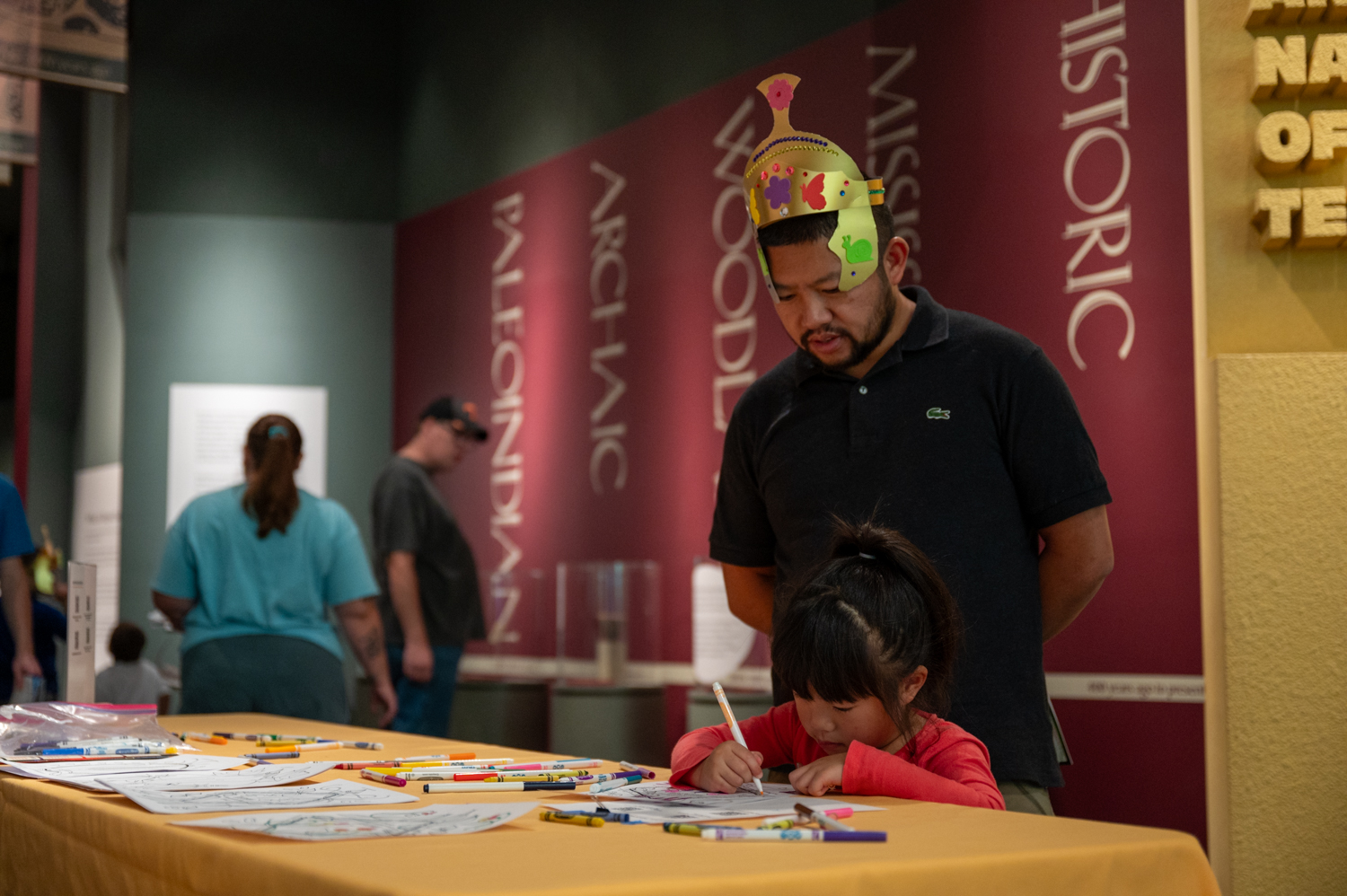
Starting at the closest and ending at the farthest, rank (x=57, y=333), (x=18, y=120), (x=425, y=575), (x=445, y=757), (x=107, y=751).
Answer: (x=445, y=757) < (x=107, y=751) < (x=425, y=575) < (x=18, y=120) < (x=57, y=333)

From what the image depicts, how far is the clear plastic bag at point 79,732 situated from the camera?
6.57ft

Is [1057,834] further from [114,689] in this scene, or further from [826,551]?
[114,689]

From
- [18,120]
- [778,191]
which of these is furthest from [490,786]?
[18,120]

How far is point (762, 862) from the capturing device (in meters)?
1.03

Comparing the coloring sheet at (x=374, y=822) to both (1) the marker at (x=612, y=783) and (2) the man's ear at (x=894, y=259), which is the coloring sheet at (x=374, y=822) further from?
(2) the man's ear at (x=894, y=259)

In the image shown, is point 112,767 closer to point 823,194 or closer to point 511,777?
point 511,777

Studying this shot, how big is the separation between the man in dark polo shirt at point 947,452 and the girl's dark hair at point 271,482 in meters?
1.88

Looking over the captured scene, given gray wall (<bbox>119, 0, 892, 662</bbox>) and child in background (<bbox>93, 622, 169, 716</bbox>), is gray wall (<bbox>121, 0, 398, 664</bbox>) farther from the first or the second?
child in background (<bbox>93, 622, 169, 716</bbox>)

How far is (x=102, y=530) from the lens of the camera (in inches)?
299

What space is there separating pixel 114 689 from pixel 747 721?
4.26 metres

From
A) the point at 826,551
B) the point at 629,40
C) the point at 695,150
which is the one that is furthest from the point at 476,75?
the point at 826,551

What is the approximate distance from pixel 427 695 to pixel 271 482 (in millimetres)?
1514

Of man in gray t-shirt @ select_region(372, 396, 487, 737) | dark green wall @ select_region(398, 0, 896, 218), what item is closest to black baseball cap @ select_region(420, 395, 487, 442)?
man in gray t-shirt @ select_region(372, 396, 487, 737)

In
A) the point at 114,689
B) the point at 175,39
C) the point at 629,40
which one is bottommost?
the point at 114,689
